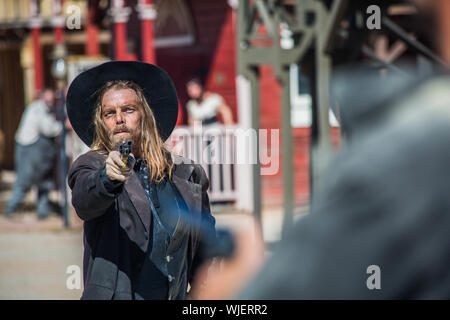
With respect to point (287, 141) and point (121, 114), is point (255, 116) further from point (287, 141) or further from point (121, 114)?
point (121, 114)

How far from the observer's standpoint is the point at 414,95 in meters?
0.95

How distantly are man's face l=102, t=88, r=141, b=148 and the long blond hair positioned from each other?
0.02 meters

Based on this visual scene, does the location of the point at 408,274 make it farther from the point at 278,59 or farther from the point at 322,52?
the point at 278,59

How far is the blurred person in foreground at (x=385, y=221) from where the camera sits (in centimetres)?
86

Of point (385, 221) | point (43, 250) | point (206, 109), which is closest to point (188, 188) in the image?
point (385, 221)

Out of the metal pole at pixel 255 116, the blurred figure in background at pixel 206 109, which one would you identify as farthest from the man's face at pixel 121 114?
the blurred figure in background at pixel 206 109

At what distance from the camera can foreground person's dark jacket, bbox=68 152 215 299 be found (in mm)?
2430

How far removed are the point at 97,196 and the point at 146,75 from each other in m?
0.55

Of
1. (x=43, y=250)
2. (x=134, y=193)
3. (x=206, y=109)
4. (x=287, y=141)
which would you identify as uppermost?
(x=134, y=193)

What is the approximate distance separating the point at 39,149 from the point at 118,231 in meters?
8.83

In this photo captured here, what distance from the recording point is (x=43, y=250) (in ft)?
28.4

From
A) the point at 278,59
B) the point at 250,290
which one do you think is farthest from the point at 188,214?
the point at 278,59

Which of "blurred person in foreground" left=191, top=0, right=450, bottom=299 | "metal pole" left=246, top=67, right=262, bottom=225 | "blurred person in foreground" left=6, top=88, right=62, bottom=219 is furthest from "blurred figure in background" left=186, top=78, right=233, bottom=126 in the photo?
"blurred person in foreground" left=191, top=0, right=450, bottom=299

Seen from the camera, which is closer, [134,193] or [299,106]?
[134,193]
